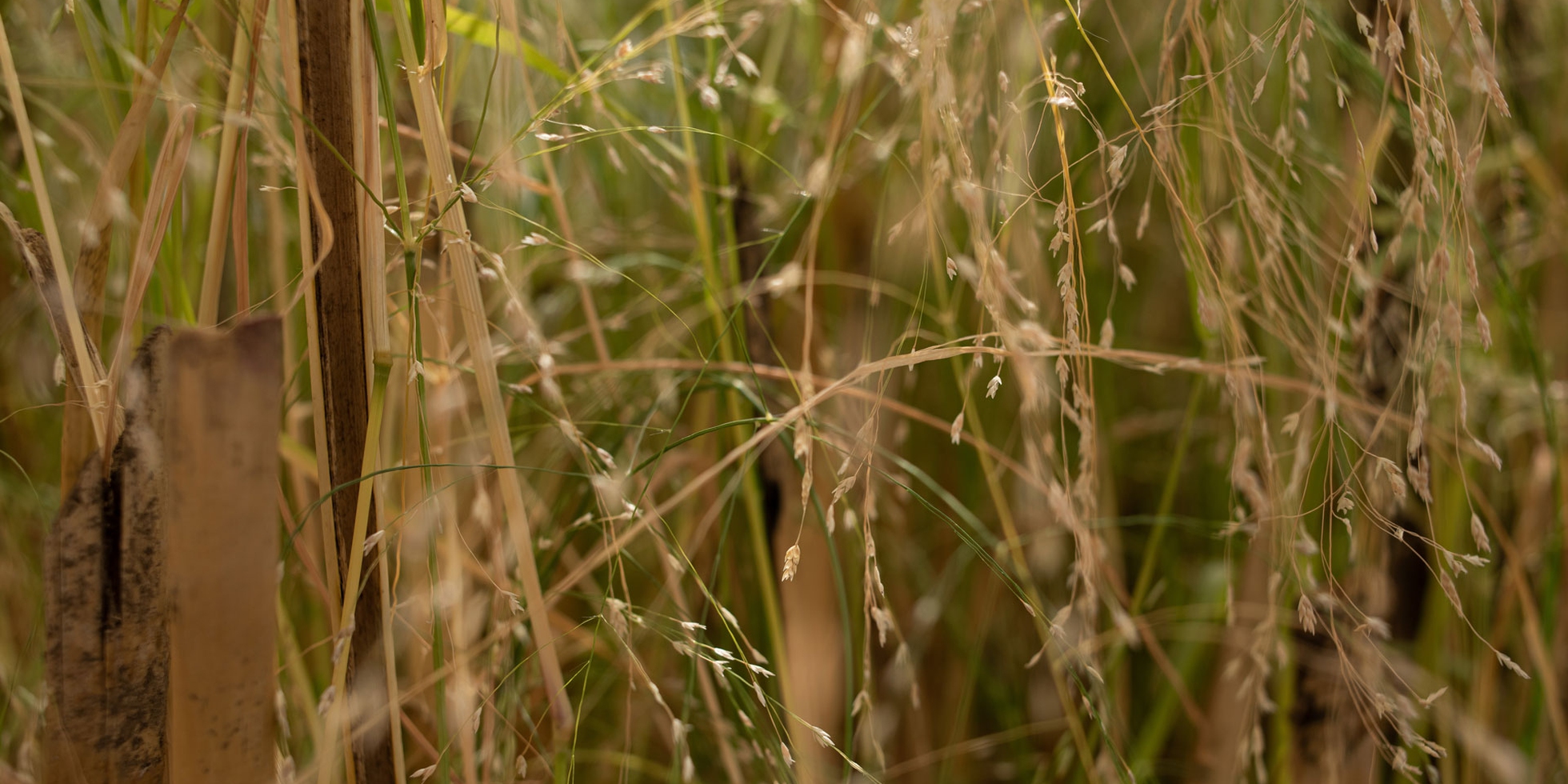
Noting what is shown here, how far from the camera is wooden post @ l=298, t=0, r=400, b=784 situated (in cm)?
33

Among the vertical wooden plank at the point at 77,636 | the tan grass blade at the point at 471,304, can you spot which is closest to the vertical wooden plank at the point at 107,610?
the vertical wooden plank at the point at 77,636

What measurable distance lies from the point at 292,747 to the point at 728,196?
1.29 feet

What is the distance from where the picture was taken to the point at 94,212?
338 mm

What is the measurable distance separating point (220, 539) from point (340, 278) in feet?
0.35

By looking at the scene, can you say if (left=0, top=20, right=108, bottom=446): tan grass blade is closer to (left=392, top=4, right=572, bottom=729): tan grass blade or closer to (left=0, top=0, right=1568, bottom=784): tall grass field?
(left=0, top=0, right=1568, bottom=784): tall grass field

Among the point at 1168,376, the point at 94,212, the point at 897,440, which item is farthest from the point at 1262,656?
the point at 94,212

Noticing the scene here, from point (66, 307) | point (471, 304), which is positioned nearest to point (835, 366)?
point (471, 304)

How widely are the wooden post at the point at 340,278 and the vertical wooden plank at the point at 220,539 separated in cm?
4

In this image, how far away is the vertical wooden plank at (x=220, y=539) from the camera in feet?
0.93

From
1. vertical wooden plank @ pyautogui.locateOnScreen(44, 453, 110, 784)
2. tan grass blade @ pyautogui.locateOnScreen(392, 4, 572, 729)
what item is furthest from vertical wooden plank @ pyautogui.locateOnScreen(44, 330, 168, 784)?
tan grass blade @ pyautogui.locateOnScreen(392, 4, 572, 729)

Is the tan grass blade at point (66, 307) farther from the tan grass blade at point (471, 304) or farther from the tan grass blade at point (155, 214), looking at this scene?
the tan grass blade at point (471, 304)

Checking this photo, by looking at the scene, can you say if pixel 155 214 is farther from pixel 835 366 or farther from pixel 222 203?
pixel 835 366

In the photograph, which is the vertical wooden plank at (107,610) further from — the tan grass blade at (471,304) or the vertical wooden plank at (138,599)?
the tan grass blade at (471,304)

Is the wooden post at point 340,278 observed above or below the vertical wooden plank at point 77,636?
above
